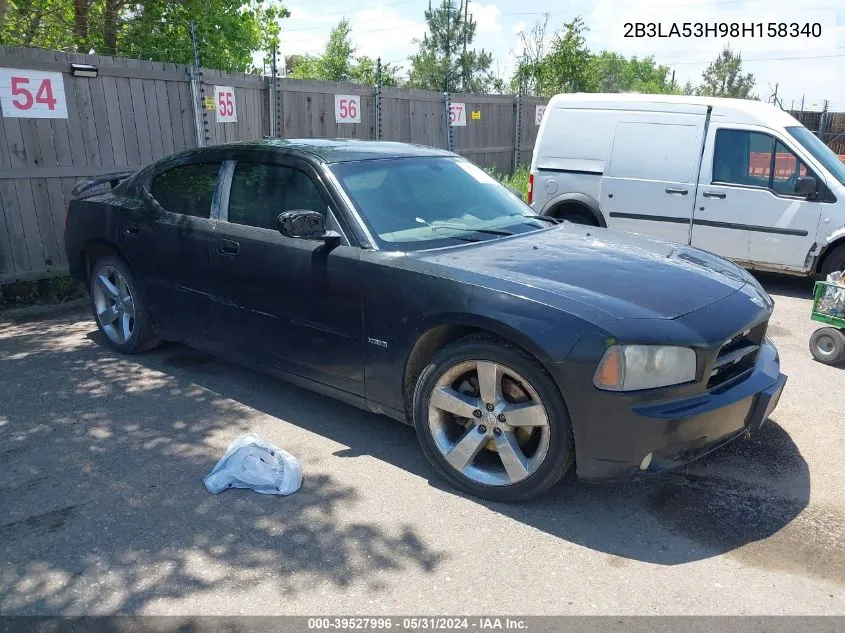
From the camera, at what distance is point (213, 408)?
15.6ft

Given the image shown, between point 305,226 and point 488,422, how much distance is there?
145 centimetres

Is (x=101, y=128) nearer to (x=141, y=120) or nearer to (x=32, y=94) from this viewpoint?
(x=141, y=120)

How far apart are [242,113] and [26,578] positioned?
794 cm

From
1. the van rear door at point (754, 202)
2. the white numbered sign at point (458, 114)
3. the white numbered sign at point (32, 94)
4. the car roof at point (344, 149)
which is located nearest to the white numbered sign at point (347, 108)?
the white numbered sign at point (458, 114)

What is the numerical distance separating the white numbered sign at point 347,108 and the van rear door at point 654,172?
4.82 metres

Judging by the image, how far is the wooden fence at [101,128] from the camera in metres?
7.31

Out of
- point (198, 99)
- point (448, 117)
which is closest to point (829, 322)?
point (198, 99)

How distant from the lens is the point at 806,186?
24.7 ft

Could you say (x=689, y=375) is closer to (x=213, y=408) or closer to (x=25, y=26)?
(x=213, y=408)

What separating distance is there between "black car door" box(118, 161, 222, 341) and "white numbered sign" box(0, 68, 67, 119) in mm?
2668

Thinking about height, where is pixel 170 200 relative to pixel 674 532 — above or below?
above

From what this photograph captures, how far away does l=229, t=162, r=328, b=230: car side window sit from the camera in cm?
436

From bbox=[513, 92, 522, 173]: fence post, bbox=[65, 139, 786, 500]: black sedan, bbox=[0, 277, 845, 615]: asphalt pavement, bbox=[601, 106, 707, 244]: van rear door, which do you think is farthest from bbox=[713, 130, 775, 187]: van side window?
bbox=[513, 92, 522, 173]: fence post

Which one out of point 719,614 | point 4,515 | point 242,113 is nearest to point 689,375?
point 719,614
